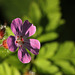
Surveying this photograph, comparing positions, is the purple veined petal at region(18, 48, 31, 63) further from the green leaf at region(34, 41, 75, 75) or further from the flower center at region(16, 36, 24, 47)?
the green leaf at region(34, 41, 75, 75)

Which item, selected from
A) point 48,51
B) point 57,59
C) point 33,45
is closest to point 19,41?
point 33,45

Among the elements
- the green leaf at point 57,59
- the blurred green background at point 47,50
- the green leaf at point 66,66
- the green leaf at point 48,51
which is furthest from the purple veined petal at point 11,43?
the green leaf at point 66,66

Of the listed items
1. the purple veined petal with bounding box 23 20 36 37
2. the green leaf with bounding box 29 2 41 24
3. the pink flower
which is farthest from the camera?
the green leaf with bounding box 29 2 41 24

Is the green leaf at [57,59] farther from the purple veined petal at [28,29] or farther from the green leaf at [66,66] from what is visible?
the purple veined petal at [28,29]

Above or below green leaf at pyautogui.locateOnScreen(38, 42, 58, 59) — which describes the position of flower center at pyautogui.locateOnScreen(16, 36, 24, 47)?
above

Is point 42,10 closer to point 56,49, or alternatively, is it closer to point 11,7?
point 56,49

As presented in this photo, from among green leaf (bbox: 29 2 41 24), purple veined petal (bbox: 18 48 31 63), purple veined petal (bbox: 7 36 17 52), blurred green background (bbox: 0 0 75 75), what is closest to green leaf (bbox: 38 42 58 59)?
blurred green background (bbox: 0 0 75 75)

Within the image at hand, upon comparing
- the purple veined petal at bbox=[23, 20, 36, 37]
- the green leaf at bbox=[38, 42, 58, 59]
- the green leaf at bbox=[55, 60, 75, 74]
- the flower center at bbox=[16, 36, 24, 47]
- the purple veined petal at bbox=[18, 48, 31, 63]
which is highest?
the purple veined petal at bbox=[23, 20, 36, 37]
